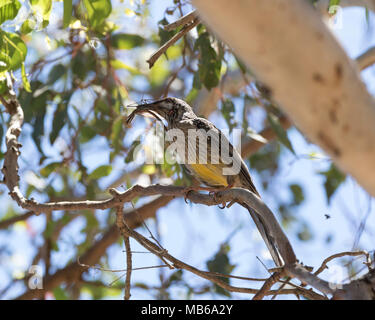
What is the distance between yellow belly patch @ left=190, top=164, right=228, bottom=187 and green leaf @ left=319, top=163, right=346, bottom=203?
1203mm

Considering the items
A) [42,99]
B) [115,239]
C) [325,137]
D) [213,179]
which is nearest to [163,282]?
[115,239]

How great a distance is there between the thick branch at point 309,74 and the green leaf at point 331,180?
10.4ft

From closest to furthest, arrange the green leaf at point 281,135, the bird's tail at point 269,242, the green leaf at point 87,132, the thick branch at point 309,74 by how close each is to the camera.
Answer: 1. the thick branch at point 309,74
2. the bird's tail at point 269,242
3. the green leaf at point 281,135
4. the green leaf at point 87,132

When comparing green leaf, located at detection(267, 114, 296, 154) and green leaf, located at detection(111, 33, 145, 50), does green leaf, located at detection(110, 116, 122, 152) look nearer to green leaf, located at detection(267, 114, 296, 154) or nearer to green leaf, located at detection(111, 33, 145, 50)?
green leaf, located at detection(111, 33, 145, 50)

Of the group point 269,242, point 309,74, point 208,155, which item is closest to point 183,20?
point 208,155

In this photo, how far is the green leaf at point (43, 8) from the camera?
2.65 meters

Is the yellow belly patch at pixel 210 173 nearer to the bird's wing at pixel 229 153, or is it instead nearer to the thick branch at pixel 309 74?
the bird's wing at pixel 229 153

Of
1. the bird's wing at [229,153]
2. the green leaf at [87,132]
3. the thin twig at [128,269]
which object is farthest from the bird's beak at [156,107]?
the thin twig at [128,269]

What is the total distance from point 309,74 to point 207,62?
87.6 inches

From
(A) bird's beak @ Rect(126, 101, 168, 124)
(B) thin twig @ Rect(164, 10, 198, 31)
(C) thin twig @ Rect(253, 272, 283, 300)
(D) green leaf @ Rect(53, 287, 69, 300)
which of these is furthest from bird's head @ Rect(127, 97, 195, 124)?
(C) thin twig @ Rect(253, 272, 283, 300)

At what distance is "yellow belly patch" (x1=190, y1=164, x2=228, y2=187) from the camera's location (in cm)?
325

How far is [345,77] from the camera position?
106 centimetres

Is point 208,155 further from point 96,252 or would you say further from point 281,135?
point 96,252

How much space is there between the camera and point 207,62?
3234 mm
